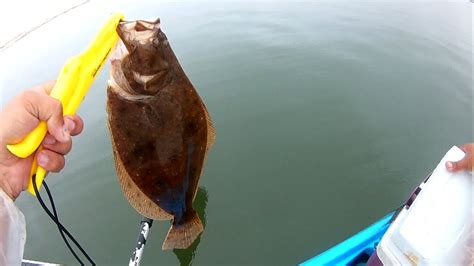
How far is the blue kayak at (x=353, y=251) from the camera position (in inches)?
122

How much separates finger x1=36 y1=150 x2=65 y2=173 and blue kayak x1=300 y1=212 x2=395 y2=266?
220 centimetres

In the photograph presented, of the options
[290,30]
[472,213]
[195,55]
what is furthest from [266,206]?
[290,30]

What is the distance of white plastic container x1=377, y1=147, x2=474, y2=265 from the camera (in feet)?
5.70

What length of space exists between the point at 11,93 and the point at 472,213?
267 inches

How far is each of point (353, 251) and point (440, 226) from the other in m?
1.47

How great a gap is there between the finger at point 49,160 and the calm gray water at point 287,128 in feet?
8.64

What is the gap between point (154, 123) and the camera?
1.93 m

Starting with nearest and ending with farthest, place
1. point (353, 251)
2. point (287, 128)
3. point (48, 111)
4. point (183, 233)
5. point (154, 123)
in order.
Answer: point (48, 111), point (154, 123), point (183, 233), point (353, 251), point (287, 128)

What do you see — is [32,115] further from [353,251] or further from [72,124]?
[353,251]

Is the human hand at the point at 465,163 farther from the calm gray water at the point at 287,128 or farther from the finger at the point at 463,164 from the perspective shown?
the calm gray water at the point at 287,128

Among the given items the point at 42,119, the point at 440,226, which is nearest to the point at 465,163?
the point at 440,226

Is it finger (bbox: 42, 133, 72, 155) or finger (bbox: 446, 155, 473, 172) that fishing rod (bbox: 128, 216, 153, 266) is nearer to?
finger (bbox: 42, 133, 72, 155)

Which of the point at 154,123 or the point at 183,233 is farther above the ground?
the point at 154,123

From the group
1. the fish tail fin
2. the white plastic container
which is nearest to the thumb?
the fish tail fin
